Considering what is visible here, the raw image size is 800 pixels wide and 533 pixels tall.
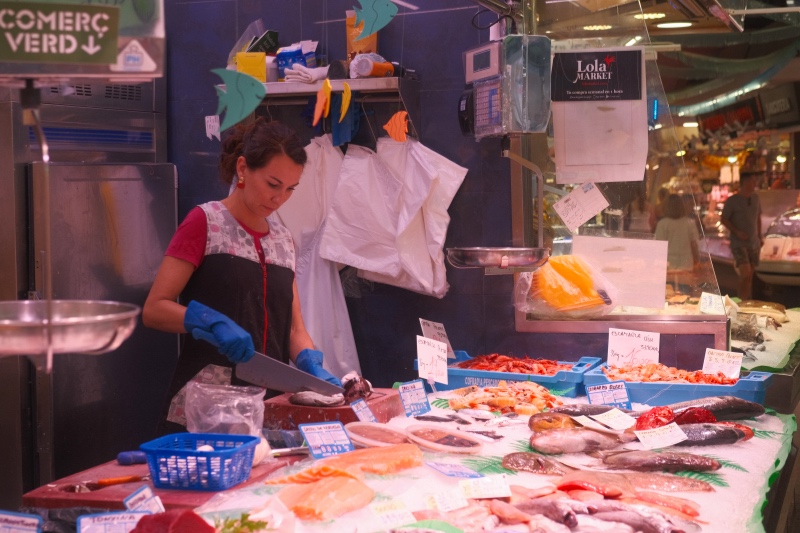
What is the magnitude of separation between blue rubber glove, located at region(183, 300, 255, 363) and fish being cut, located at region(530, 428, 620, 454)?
1.05 m

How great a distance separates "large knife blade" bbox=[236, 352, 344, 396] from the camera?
10.3 ft

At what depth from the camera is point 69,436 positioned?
16.0 feet

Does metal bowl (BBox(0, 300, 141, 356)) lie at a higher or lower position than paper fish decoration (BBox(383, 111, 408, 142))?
lower

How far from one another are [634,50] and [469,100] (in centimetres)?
96

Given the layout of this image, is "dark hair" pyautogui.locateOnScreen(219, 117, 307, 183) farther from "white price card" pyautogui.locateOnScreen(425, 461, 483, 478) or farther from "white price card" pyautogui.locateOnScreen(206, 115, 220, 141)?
"white price card" pyautogui.locateOnScreen(206, 115, 220, 141)

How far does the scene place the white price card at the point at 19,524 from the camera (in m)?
1.98

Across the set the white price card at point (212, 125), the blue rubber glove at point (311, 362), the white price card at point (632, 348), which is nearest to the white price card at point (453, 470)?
the blue rubber glove at point (311, 362)

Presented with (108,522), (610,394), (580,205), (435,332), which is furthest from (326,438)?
(580,205)

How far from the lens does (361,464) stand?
2.74m

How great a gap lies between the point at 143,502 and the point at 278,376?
988 mm

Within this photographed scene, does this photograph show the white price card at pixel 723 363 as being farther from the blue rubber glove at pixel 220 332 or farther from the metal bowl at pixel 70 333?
the metal bowl at pixel 70 333

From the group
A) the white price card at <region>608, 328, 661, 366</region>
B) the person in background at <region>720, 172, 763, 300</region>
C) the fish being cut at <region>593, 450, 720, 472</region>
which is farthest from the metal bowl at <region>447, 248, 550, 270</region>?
the person in background at <region>720, 172, 763, 300</region>

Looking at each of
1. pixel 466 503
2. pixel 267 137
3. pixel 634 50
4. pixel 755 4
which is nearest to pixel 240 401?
pixel 466 503

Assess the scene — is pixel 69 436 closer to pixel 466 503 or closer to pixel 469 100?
pixel 469 100
